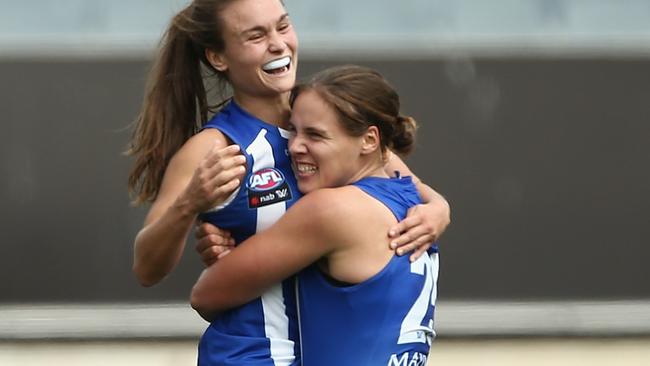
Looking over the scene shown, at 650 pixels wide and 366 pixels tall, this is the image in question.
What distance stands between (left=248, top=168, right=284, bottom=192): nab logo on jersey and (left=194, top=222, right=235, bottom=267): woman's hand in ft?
0.45

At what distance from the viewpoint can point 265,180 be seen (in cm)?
369

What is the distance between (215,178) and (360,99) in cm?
42

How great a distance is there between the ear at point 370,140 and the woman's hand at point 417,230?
17 cm

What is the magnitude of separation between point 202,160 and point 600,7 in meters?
3.20

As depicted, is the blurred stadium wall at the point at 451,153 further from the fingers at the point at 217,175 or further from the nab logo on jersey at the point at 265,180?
the fingers at the point at 217,175

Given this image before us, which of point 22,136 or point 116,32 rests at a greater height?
point 116,32

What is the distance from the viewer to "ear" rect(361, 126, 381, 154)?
3.63 m

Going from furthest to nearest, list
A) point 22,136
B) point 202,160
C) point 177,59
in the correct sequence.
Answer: point 22,136 < point 177,59 < point 202,160

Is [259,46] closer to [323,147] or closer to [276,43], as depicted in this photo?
[276,43]

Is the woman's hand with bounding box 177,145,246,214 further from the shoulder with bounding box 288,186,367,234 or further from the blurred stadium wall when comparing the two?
the blurred stadium wall

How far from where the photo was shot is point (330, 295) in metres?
3.52

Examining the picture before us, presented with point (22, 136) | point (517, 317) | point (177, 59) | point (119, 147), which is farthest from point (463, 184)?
point (177, 59)

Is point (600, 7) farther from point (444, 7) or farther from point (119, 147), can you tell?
point (119, 147)

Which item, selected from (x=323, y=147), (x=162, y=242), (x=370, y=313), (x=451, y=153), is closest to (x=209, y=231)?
(x=162, y=242)
